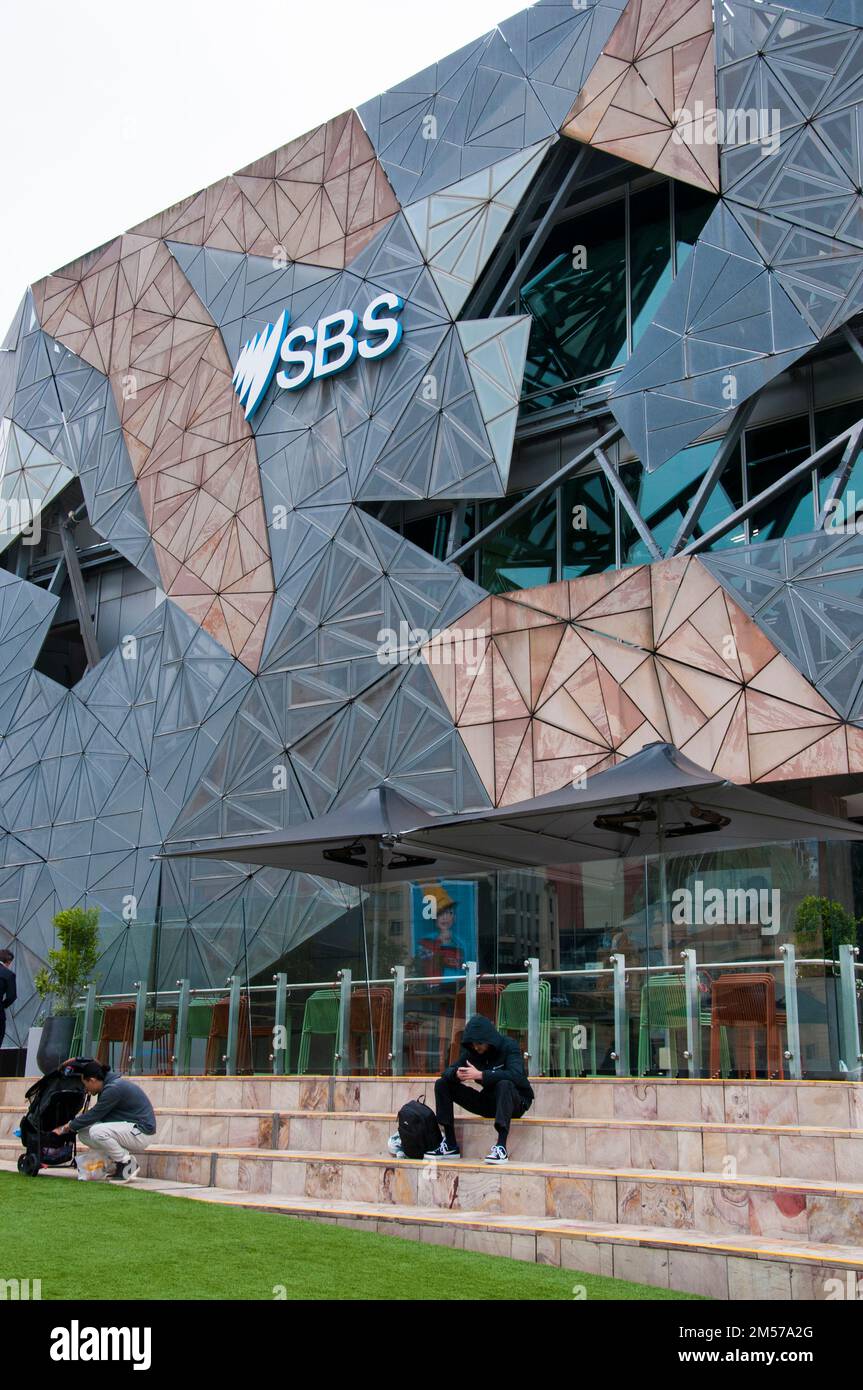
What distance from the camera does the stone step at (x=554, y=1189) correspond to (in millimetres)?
8086

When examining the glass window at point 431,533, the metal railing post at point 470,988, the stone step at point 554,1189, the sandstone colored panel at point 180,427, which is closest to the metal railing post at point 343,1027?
the metal railing post at point 470,988

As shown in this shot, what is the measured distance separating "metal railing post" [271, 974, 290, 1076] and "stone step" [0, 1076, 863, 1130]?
279 mm

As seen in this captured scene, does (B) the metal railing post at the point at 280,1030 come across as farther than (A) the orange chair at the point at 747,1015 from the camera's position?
A: Yes

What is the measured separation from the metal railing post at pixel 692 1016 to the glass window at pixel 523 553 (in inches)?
397

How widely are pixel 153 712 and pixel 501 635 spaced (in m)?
7.83

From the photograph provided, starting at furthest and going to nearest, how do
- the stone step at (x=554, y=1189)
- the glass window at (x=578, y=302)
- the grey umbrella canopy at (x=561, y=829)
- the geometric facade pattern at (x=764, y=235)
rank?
the glass window at (x=578, y=302) < the geometric facade pattern at (x=764, y=235) < the grey umbrella canopy at (x=561, y=829) < the stone step at (x=554, y=1189)

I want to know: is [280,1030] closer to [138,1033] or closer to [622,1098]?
[138,1033]

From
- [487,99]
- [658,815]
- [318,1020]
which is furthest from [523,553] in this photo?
[318,1020]

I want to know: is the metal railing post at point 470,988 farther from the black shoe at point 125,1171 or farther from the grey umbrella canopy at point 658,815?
the black shoe at point 125,1171

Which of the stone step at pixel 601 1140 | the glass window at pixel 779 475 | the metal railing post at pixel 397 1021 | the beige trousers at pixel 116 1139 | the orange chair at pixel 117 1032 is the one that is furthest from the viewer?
the glass window at pixel 779 475

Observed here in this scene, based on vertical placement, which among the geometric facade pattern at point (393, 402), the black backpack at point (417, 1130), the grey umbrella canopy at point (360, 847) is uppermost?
the geometric facade pattern at point (393, 402)

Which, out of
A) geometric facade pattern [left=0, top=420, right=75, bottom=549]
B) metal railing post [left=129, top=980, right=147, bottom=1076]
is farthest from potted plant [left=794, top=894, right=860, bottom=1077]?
geometric facade pattern [left=0, top=420, right=75, bottom=549]

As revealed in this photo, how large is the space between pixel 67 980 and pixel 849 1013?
11403 mm
